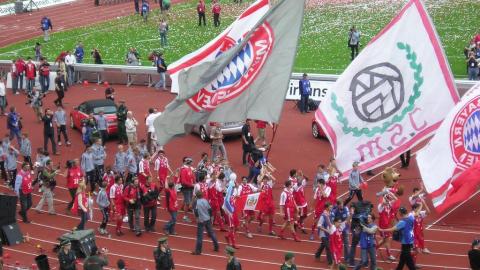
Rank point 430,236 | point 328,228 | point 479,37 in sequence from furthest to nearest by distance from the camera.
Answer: point 479,37, point 430,236, point 328,228

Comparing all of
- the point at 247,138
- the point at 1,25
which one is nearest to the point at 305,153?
the point at 247,138

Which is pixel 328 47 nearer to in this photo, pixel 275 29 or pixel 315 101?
pixel 315 101

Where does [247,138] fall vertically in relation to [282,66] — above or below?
below

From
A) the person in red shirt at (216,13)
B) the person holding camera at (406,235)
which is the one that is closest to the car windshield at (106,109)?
the person holding camera at (406,235)

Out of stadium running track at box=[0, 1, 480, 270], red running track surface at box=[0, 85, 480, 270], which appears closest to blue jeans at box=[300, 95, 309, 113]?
red running track surface at box=[0, 85, 480, 270]

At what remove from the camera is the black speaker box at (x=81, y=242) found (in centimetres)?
2191

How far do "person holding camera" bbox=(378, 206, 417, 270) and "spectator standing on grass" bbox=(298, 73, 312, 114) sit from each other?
46.6 ft

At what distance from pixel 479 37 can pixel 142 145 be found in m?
17.6

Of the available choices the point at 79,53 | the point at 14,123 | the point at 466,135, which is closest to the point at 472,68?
the point at 466,135

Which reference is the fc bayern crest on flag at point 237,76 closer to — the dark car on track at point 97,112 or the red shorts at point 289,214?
the red shorts at point 289,214

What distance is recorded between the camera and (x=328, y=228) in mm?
20891

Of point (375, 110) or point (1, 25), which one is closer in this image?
point (375, 110)

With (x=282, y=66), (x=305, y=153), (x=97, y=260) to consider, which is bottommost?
(x=305, y=153)

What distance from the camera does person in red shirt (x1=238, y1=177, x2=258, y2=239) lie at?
23047 millimetres
